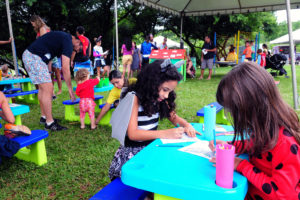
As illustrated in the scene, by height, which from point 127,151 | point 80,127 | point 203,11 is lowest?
point 80,127

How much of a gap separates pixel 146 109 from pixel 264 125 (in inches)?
35.2

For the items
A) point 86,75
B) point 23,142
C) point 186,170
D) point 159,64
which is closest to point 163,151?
point 186,170

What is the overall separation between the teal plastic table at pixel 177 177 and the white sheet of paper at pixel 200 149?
47mm

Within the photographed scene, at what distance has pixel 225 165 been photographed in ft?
3.05

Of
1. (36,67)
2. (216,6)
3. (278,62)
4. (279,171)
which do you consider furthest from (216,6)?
(279,171)

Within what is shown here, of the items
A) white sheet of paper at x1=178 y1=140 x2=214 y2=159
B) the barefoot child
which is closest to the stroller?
white sheet of paper at x1=178 y1=140 x2=214 y2=159

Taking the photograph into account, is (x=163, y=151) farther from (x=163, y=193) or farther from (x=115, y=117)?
(x=115, y=117)

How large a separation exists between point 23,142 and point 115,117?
4.03 feet

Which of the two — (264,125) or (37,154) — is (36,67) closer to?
(37,154)

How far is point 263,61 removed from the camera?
1072 centimetres

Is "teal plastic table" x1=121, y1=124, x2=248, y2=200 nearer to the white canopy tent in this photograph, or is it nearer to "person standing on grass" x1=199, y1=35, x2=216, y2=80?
the white canopy tent

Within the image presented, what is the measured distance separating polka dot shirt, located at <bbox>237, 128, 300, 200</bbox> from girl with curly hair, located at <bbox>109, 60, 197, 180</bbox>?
598 millimetres

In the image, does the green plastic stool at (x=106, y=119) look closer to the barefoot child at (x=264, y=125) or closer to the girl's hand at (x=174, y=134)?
the girl's hand at (x=174, y=134)

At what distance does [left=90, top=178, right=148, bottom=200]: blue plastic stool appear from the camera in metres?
1.37
